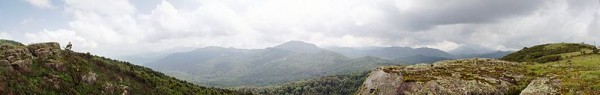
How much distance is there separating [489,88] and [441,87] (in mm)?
2345

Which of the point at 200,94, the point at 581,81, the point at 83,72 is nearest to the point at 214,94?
the point at 200,94

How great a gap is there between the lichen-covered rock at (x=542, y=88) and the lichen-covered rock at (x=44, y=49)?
7639cm

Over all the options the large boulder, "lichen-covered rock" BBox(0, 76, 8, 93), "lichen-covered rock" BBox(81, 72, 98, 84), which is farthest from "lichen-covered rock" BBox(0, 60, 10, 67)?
"lichen-covered rock" BBox(81, 72, 98, 84)

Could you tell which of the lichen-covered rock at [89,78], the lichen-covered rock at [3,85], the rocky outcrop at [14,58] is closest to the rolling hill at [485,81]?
the lichen-covered rock at [3,85]

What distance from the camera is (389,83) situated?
22.6 m

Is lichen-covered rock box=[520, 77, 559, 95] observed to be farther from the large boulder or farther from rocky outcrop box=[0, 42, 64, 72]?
the large boulder

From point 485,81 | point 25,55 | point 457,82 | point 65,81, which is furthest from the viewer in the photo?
point 65,81

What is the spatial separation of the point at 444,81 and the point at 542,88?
4.48 m

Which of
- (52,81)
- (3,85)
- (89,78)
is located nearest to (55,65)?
(52,81)

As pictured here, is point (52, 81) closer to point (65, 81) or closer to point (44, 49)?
point (65, 81)

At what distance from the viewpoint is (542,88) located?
1895 centimetres

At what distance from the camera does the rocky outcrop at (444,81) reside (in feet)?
67.8

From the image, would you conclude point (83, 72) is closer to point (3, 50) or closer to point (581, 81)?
point (3, 50)

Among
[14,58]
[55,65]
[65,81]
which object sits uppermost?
[14,58]
